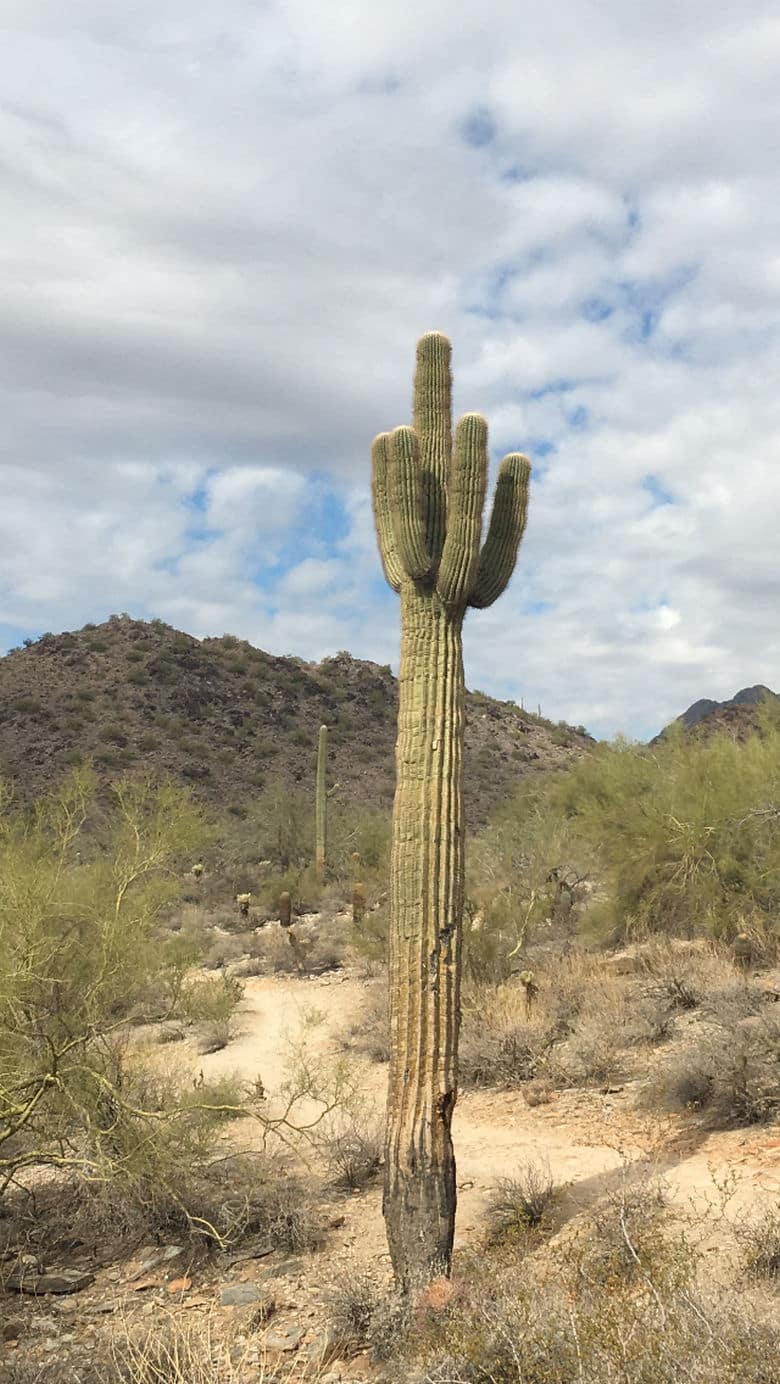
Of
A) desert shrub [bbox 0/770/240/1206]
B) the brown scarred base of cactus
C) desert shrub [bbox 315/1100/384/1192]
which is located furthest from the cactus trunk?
desert shrub [bbox 315/1100/384/1192]

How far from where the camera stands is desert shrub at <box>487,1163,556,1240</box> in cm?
696

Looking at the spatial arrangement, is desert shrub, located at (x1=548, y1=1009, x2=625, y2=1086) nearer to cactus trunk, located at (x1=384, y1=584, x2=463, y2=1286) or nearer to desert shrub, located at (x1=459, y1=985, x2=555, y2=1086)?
desert shrub, located at (x1=459, y1=985, x2=555, y2=1086)

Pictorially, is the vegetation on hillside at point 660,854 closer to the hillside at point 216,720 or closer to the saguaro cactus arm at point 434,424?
the saguaro cactus arm at point 434,424

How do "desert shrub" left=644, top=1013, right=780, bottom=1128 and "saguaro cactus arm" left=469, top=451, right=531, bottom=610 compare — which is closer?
"saguaro cactus arm" left=469, top=451, right=531, bottom=610

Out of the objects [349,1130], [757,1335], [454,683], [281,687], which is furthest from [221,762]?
[757,1335]

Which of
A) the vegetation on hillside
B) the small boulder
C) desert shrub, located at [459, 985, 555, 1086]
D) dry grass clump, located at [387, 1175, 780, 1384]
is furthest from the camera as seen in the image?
the vegetation on hillside

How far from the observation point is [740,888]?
13414 millimetres

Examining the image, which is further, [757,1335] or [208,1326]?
[208,1326]

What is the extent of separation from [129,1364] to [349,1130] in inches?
149

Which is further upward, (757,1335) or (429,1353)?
(757,1335)

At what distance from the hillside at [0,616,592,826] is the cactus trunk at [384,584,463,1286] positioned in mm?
26075

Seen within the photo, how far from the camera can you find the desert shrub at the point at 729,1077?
8.36m

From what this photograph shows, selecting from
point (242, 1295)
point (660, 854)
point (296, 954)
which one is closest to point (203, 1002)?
→ point (242, 1295)

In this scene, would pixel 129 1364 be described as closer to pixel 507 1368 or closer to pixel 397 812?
pixel 507 1368
